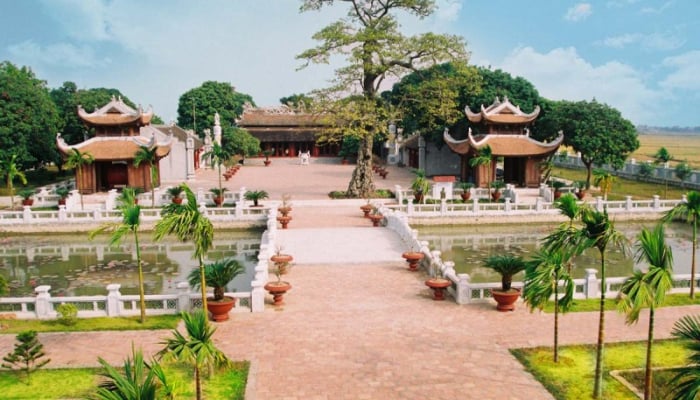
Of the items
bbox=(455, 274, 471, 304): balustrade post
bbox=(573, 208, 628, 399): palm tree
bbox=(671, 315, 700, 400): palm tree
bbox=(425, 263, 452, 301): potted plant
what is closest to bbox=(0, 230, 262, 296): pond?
bbox=(425, 263, 452, 301): potted plant

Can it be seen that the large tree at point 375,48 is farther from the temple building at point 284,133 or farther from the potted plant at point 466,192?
the temple building at point 284,133

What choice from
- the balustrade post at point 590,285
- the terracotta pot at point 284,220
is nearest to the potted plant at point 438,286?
the balustrade post at point 590,285

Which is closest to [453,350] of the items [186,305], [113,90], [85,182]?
[186,305]

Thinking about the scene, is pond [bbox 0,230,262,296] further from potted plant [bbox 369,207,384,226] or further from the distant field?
the distant field

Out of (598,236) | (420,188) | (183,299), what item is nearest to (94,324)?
(183,299)

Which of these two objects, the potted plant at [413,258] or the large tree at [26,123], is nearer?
the potted plant at [413,258]

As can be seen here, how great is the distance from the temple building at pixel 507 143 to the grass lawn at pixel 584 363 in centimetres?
2565

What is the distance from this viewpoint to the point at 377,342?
1274 cm

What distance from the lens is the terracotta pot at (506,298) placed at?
14648mm

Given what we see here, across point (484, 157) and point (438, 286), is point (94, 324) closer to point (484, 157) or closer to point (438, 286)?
point (438, 286)

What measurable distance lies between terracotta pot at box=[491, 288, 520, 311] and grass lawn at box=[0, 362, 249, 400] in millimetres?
6470

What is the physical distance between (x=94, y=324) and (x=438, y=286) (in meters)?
8.53

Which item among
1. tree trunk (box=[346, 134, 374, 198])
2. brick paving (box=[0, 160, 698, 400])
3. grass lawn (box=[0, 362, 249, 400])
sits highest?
tree trunk (box=[346, 134, 374, 198])

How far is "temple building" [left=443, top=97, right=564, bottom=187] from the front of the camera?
38.1 meters
